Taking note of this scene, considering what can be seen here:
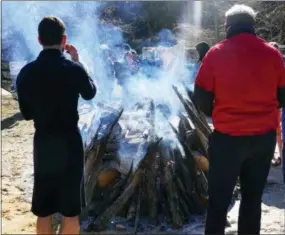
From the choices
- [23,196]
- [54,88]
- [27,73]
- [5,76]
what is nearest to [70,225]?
[54,88]

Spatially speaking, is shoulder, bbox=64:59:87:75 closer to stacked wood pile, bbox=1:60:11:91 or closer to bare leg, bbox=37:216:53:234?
bare leg, bbox=37:216:53:234

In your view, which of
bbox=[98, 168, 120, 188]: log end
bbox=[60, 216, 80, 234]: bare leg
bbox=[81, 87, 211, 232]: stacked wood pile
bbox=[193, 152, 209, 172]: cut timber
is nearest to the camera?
bbox=[60, 216, 80, 234]: bare leg

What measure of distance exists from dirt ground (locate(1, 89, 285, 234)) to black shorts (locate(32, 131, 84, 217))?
1.23 meters

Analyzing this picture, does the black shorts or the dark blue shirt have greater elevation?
the dark blue shirt

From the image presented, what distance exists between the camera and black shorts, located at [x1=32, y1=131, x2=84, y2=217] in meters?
3.22

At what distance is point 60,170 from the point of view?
10.6 ft

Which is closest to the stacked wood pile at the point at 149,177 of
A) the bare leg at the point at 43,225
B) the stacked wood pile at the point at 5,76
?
the bare leg at the point at 43,225

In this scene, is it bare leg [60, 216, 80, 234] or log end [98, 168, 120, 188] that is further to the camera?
log end [98, 168, 120, 188]

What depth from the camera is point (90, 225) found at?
430cm

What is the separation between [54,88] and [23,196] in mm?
2659

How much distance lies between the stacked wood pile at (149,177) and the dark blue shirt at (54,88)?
151 cm

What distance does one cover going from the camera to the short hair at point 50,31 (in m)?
3.15

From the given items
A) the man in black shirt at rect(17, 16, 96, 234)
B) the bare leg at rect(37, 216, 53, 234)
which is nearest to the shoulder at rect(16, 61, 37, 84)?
the man in black shirt at rect(17, 16, 96, 234)

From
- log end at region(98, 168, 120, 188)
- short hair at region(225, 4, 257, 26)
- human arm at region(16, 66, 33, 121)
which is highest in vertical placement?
short hair at region(225, 4, 257, 26)
